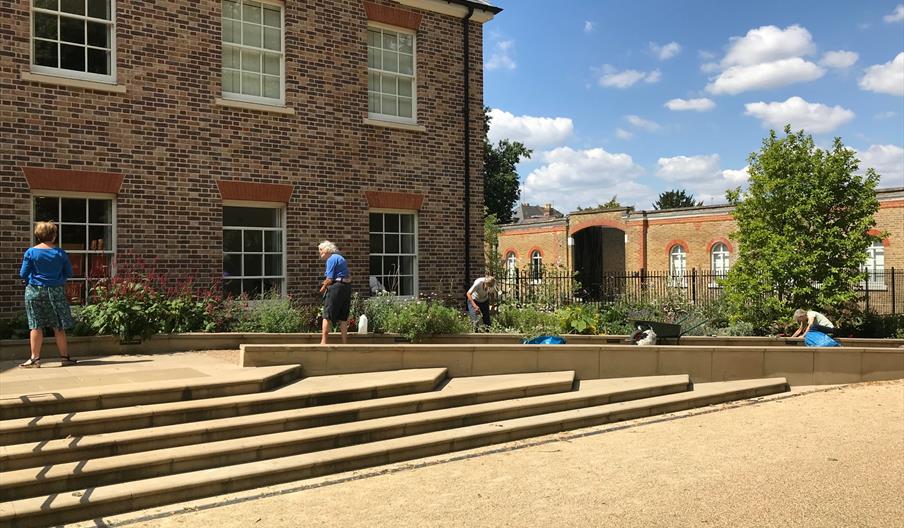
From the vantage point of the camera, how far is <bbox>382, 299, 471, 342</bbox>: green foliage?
10.8 meters

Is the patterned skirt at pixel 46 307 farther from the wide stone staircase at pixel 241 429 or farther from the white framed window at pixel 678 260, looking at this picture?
the white framed window at pixel 678 260

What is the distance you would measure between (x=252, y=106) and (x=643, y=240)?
29428mm

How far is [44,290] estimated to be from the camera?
800cm

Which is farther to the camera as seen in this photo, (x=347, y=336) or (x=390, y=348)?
(x=347, y=336)

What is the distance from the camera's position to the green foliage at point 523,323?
12672 mm

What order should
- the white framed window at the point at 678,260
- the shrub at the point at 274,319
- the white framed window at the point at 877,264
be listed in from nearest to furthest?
the shrub at the point at 274,319
the white framed window at the point at 877,264
the white framed window at the point at 678,260

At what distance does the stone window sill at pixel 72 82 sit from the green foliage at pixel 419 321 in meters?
5.25

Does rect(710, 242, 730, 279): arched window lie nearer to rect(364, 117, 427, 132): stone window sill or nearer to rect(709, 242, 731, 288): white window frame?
rect(709, 242, 731, 288): white window frame

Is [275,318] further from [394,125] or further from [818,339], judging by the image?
[818,339]

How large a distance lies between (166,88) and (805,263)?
41.0ft

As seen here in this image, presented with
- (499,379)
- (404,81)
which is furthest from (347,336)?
(404,81)

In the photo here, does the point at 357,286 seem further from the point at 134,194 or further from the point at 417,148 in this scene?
the point at 134,194

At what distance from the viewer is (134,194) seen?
10.7 meters

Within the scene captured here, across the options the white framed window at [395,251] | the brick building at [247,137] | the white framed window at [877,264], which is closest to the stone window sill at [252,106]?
the brick building at [247,137]
